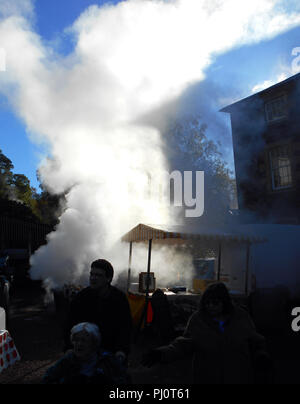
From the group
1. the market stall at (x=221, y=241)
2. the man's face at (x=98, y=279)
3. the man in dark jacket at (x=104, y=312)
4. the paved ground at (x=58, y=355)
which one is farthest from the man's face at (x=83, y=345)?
the market stall at (x=221, y=241)

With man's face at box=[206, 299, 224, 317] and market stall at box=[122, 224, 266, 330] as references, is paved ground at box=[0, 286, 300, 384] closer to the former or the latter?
market stall at box=[122, 224, 266, 330]

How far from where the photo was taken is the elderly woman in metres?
2.47

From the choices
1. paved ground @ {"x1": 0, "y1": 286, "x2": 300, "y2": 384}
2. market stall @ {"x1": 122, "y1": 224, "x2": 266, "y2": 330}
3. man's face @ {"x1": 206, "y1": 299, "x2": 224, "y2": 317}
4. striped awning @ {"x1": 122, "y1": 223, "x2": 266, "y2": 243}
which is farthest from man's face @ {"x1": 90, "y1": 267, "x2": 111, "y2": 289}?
striped awning @ {"x1": 122, "y1": 223, "x2": 266, "y2": 243}

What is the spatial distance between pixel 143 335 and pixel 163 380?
2824mm

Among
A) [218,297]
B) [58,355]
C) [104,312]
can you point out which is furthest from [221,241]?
[218,297]

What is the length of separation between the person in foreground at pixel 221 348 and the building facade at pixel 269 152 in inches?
448

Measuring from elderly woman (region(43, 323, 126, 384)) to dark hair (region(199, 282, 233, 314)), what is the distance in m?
0.78

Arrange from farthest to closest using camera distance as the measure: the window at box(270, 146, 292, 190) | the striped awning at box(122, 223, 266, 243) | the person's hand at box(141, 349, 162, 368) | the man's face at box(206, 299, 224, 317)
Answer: the window at box(270, 146, 292, 190) < the striped awning at box(122, 223, 266, 243) < the man's face at box(206, 299, 224, 317) < the person's hand at box(141, 349, 162, 368)

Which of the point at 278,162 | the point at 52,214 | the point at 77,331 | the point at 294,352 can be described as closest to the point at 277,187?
the point at 278,162

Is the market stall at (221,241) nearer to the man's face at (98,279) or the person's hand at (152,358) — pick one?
the man's face at (98,279)
